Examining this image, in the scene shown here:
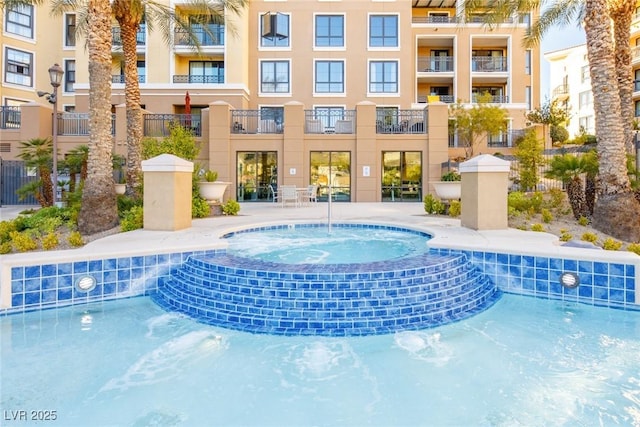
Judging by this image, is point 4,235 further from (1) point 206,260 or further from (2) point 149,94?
(2) point 149,94

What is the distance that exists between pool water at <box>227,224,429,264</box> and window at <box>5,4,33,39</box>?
27.4 meters

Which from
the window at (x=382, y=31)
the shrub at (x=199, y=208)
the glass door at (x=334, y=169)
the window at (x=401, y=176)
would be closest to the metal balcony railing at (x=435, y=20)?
the window at (x=382, y=31)

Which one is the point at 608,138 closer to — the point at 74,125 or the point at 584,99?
the point at 74,125

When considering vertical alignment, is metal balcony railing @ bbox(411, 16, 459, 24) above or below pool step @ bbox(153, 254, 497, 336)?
above

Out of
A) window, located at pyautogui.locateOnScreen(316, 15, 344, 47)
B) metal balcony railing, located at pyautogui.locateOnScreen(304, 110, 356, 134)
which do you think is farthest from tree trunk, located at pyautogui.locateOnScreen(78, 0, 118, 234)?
window, located at pyautogui.locateOnScreen(316, 15, 344, 47)

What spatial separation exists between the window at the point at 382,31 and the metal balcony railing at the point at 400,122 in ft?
27.1

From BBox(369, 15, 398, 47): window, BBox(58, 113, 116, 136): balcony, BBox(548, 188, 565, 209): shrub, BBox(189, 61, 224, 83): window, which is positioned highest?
BBox(369, 15, 398, 47): window


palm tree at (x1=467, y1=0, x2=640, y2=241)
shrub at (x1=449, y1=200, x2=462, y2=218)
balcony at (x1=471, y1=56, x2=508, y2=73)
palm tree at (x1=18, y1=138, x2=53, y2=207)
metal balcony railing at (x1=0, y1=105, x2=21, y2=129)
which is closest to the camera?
palm tree at (x1=467, y1=0, x2=640, y2=241)

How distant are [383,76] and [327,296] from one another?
897 inches

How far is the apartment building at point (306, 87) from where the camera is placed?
18953mm

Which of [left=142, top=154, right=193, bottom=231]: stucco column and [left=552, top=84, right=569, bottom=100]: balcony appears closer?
[left=142, top=154, right=193, bottom=231]: stucco column

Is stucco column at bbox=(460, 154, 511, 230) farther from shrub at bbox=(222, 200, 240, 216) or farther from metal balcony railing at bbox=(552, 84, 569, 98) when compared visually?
metal balcony railing at bbox=(552, 84, 569, 98)

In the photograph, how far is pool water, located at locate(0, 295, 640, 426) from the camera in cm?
313

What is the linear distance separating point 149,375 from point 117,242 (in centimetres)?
375
